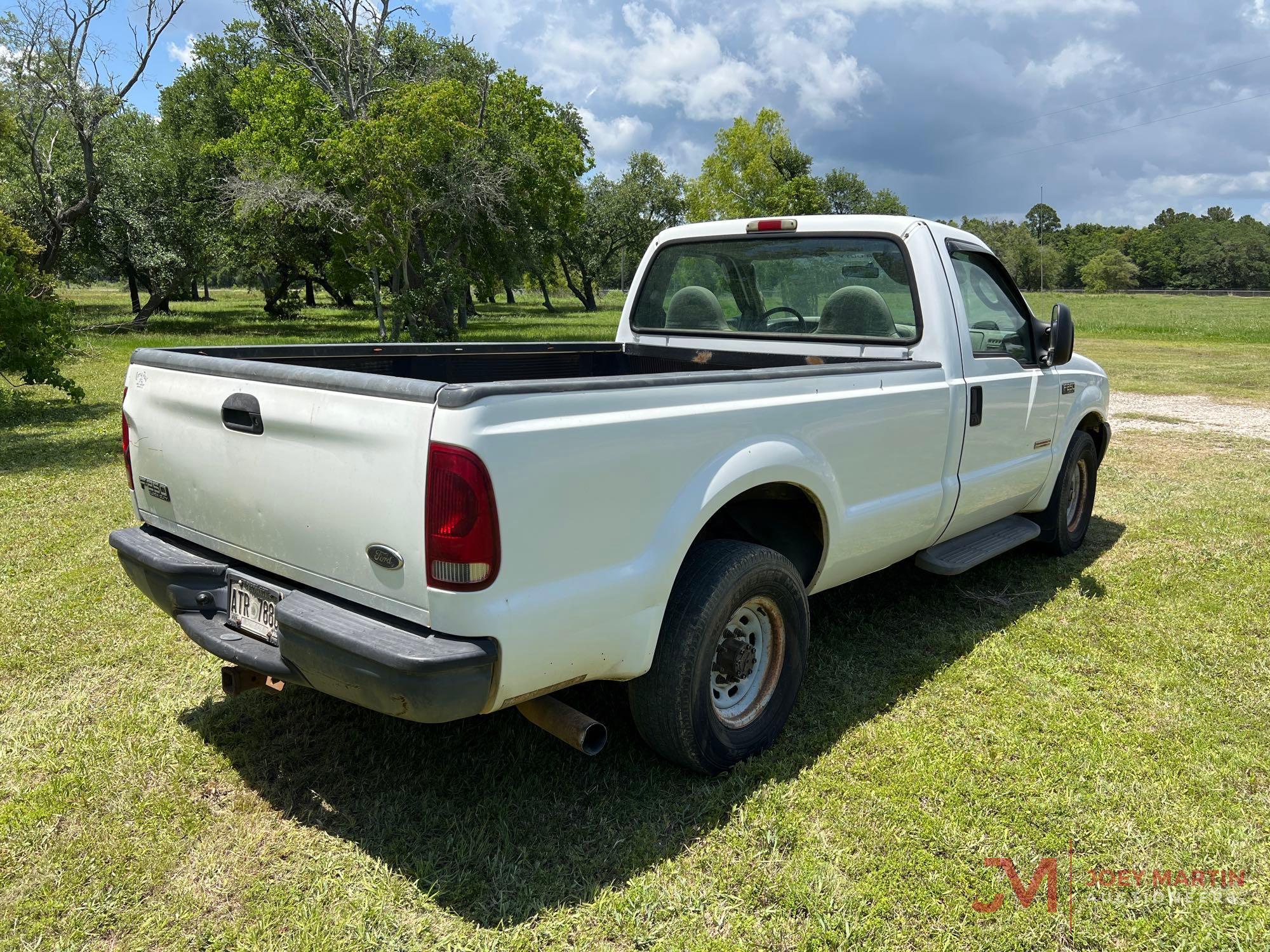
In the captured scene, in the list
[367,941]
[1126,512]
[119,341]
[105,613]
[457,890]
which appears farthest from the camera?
[119,341]

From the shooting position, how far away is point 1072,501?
19.1 feet

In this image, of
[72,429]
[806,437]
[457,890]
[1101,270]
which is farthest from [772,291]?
[1101,270]

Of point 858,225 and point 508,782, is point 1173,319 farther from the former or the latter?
point 508,782

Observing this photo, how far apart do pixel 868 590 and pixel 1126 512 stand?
9.88 feet

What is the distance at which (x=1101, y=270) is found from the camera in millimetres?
107875

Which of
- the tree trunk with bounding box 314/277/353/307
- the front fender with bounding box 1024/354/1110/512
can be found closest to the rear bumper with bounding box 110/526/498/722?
the front fender with bounding box 1024/354/1110/512

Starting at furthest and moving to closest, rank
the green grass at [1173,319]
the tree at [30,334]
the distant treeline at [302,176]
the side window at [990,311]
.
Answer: the green grass at [1173,319], the distant treeline at [302,176], the tree at [30,334], the side window at [990,311]

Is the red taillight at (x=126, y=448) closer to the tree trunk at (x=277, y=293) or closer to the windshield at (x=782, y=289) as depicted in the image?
the windshield at (x=782, y=289)

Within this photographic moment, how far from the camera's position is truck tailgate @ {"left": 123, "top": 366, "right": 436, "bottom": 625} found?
2291 millimetres

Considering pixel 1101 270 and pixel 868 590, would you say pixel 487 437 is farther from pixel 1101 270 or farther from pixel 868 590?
pixel 1101 270

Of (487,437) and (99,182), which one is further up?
(99,182)

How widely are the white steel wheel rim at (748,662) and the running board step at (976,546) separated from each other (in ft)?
3.83

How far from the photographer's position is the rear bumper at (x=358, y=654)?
2223mm

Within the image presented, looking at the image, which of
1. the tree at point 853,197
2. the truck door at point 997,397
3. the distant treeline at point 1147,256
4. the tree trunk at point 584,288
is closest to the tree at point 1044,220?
the distant treeline at point 1147,256
